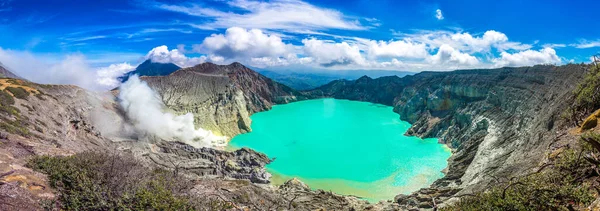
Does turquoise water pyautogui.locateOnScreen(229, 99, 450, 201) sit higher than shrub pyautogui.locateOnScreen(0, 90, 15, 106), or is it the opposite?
shrub pyautogui.locateOnScreen(0, 90, 15, 106)

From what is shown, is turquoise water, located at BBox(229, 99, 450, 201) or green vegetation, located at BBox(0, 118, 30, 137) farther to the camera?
A: turquoise water, located at BBox(229, 99, 450, 201)

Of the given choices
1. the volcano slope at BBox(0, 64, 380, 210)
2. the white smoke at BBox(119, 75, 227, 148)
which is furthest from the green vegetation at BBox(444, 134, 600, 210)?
the white smoke at BBox(119, 75, 227, 148)

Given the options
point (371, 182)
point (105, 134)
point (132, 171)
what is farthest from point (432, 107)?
point (132, 171)

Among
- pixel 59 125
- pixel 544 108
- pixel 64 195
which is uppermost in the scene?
pixel 544 108

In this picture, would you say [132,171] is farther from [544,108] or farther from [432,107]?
[432,107]

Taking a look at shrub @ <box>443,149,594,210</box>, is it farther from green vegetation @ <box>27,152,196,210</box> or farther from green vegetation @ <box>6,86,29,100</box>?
green vegetation @ <box>6,86,29,100</box>

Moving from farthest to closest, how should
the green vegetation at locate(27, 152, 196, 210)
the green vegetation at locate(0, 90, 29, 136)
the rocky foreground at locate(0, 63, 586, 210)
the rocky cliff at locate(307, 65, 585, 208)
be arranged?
the rocky cliff at locate(307, 65, 585, 208)
the green vegetation at locate(0, 90, 29, 136)
the rocky foreground at locate(0, 63, 586, 210)
the green vegetation at locate(27, 152, 196, 210)

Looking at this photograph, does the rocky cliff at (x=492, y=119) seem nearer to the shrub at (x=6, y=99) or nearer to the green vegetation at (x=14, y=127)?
the green vegetation at (x=14, y=127)
